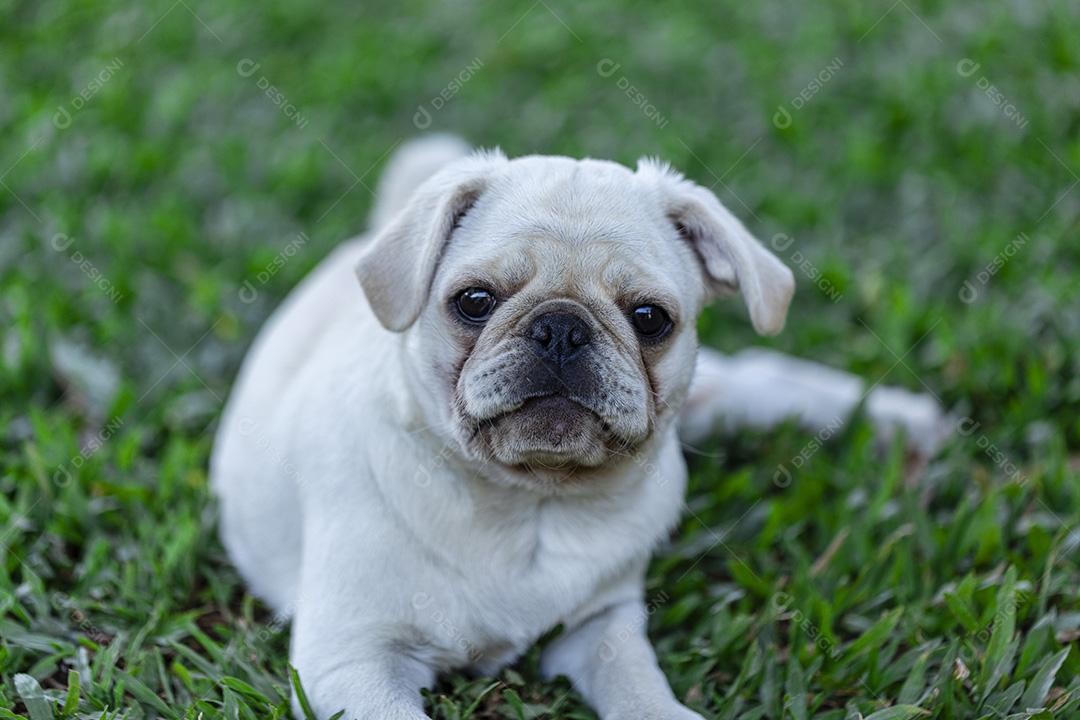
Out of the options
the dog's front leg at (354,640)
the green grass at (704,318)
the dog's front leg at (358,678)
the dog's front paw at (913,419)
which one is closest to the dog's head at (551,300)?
the dog's front leg at (354,640)

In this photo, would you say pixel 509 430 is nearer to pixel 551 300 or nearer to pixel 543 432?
pixel 543 432

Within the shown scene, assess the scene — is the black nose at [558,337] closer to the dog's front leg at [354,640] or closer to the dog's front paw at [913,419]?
the dog's front leg at [354,640]

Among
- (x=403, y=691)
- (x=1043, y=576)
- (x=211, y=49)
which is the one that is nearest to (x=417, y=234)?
(x=403, y=691)

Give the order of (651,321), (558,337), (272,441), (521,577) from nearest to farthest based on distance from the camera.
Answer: (558,337)
(651,321)
(521,577)
(272,441)

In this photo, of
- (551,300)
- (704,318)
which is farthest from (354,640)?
(704,318)

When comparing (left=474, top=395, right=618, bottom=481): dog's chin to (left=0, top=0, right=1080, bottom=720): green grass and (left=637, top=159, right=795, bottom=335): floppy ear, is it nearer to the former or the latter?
(left=637, top=159, right=795, bottom=335): floppy ear

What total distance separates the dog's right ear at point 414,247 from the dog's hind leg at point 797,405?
1.94 metres

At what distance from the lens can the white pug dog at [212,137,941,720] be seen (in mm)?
3383

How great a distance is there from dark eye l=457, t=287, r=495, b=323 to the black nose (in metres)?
0.22

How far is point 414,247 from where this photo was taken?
11.8ft

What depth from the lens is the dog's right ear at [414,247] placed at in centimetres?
350

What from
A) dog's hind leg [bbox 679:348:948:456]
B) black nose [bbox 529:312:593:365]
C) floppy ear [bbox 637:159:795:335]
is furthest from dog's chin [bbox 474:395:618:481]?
dog's hind leg [bbox 679:348:948:456]

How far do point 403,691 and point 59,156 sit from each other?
4.80 m

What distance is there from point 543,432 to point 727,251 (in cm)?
90
